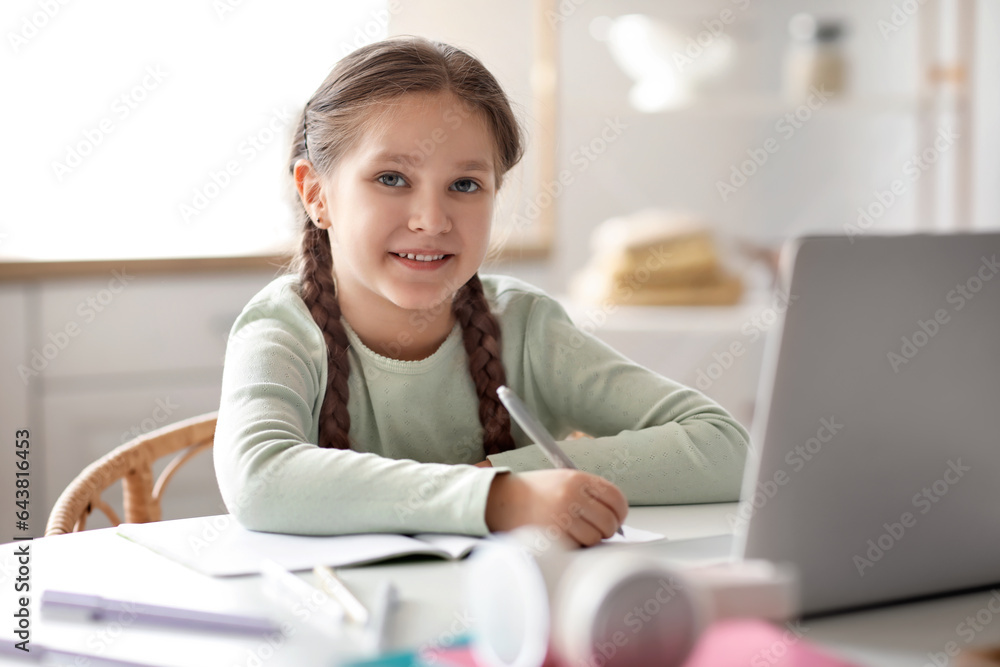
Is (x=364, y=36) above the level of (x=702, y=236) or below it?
above

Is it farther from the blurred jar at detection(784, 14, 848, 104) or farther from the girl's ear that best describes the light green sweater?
the blurred jar at detection(784, 14, 848, 104)

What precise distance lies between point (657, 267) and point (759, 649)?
1.89 metres

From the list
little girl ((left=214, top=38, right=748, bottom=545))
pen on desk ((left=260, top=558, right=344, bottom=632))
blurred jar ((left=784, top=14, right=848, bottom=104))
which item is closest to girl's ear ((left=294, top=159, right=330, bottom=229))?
little girl ((left=214, top=38, right=748, bottom=545))

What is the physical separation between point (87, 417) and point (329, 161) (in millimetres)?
1207

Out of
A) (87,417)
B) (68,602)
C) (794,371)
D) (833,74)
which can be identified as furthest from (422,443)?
(833,74)

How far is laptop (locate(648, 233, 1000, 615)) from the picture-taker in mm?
544

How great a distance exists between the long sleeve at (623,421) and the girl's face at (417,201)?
145 millimetres

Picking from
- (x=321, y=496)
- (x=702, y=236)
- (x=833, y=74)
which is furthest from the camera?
(x=833, y=74)

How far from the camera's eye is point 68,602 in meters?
0.63

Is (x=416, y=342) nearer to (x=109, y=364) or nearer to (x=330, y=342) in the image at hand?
(x=330, y=342)

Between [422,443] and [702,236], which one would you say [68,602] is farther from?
[702,236]

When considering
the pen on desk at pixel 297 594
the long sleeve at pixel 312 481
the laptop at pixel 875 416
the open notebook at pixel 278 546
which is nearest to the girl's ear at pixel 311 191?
the long sleeve at pixel 312 481

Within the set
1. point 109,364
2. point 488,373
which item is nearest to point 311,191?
point 488,373

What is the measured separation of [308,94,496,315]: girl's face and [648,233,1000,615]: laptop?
1.85 feet
